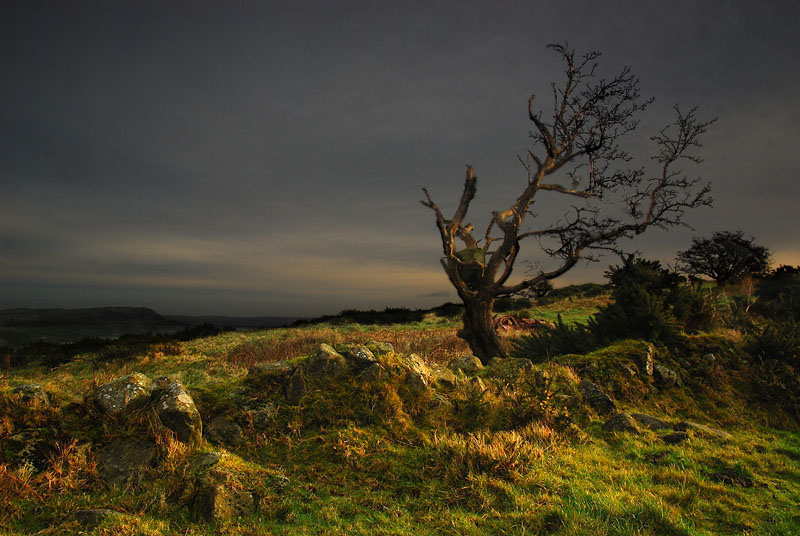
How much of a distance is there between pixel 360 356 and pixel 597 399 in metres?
4.32

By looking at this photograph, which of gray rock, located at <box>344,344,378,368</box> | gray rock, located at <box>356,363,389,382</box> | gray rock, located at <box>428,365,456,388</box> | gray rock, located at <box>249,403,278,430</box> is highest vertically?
gray rock, located at <box>344,344,378,368</box>

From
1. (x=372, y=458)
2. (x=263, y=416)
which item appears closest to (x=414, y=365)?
(x=372, y=458)

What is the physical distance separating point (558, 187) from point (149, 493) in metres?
15.5

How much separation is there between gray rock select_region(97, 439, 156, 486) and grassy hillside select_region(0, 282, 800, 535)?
0.13 ft

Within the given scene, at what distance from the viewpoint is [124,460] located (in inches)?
170

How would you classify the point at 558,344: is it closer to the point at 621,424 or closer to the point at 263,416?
the point at 621,424

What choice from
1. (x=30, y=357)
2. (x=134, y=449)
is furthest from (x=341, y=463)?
(x=30, y=357)

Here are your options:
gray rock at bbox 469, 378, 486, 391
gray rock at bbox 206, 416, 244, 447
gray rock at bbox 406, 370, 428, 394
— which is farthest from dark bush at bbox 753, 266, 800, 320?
gray rock at bbox 206, 416, 244, 447

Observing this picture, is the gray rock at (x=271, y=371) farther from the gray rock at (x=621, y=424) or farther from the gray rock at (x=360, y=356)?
the gray rock at (x=621, y=424)

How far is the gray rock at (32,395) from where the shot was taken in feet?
14.9

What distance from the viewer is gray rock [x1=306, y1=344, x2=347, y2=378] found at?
6.22 metres

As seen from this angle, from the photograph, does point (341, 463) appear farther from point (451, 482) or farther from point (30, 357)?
point (30, 357)

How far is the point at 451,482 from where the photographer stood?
14.1 feet

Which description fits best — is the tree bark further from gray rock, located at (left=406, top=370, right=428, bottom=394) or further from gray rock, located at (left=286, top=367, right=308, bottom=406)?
gray rock, located at (left=286, top=367, right=308, bottom=406)
